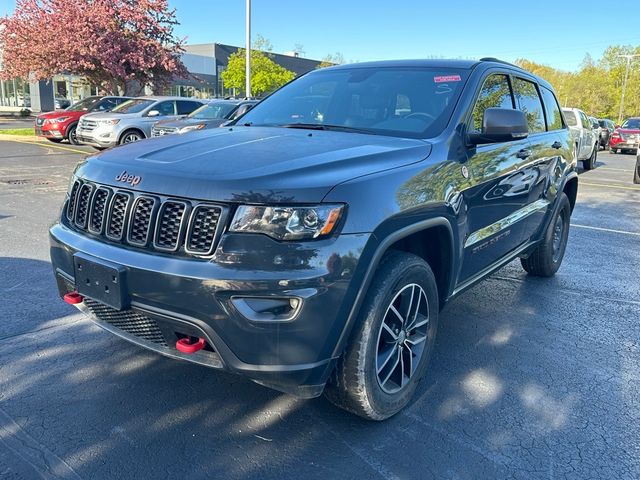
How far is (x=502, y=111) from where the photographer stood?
3.35 metres

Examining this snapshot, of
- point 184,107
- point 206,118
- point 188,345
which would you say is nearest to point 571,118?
point 206,118

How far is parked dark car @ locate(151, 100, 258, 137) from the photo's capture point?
41.3 ft

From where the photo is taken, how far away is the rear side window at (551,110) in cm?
514

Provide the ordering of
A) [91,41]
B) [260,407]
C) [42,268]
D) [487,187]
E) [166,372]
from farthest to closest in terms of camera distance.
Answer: [91,41], [42,268], [487,187], [166,372], [260,407]

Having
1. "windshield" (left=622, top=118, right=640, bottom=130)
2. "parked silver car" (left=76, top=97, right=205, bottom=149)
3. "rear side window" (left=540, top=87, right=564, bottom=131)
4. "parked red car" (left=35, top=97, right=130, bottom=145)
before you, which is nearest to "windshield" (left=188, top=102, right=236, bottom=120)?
"parked silver car" (left=76, top=97, right=205, bottom=149)

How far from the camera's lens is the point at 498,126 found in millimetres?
3314

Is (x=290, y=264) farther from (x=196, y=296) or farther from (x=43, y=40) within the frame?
(x=43, y=40)

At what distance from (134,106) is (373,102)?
14.0 m

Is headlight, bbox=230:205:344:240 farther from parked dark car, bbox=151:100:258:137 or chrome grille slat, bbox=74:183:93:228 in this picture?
parked dark car, bbox=151:100:258:137

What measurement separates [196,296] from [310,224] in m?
0.56

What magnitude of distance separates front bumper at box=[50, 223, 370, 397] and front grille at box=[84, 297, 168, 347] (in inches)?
5.6

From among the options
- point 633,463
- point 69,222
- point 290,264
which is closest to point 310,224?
point 290,264

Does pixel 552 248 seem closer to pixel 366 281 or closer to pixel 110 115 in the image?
pixel 366 281

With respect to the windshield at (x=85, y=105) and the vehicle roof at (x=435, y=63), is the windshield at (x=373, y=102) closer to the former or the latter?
the vehicle roof at (x=435, y=63)
